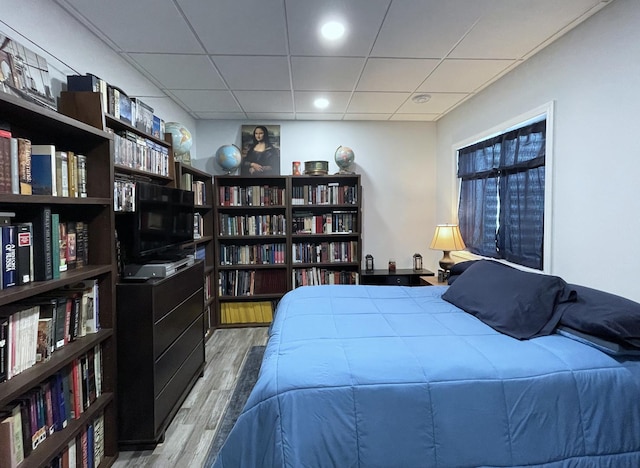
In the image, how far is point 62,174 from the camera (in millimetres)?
1477

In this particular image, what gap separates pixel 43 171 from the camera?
139 centimetres

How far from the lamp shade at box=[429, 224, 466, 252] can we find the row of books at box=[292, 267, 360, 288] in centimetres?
105

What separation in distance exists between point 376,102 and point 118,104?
2.40m

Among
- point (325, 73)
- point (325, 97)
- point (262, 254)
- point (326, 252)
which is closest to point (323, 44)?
point (325, 73)

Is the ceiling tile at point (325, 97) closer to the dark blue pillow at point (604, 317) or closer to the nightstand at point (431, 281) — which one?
the nightstand at point (431, 281)

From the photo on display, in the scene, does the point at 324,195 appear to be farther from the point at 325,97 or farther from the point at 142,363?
the point at 142,363

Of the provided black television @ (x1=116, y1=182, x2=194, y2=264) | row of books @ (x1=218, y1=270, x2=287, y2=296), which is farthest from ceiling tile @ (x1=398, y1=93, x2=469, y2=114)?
black television @ (x1=116, y1=182, x2=194, y2=264)

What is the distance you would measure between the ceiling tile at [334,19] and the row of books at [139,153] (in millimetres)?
1265

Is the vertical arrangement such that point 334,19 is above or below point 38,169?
above

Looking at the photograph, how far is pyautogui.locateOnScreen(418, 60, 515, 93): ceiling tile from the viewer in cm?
252

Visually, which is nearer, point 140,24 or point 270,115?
point 140,24

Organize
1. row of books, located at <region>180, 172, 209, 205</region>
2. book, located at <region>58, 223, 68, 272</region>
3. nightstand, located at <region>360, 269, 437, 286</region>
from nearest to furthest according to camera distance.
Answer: book, located at <region>58, 223, 68, 272</region>
row of books, located at <region>180, 172, 209, 205</region>
nightstand, located at <region>360, 269, 437, 286</region>

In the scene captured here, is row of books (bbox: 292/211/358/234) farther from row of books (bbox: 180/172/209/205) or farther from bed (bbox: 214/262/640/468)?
bed (bbox: 214/262/640/468)

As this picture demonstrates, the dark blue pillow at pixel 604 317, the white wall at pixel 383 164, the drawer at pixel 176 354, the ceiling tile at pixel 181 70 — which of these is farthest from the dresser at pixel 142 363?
the white wall at pixel 383 164
